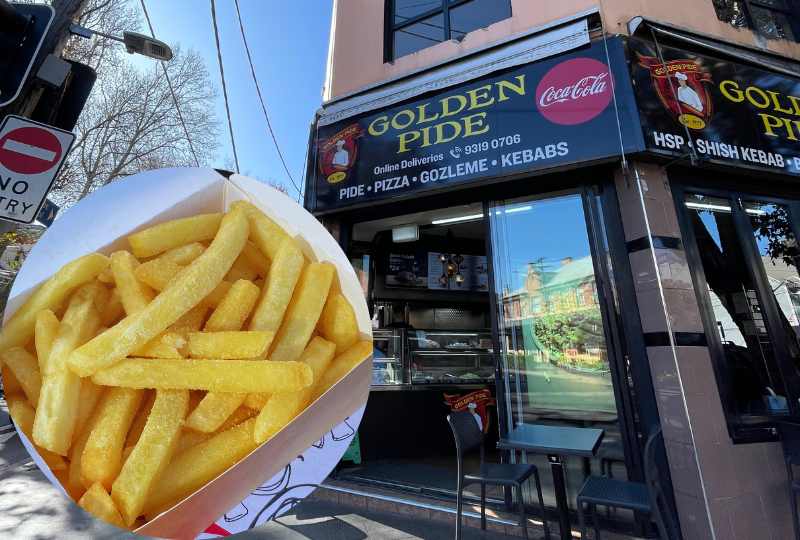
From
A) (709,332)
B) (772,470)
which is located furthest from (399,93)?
(772,470)

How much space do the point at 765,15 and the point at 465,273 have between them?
487 cm

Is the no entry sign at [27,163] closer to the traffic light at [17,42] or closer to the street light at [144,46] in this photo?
the traffic light at [17,42]

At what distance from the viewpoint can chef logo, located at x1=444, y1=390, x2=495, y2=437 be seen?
4.44 metres

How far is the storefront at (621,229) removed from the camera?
102 inches

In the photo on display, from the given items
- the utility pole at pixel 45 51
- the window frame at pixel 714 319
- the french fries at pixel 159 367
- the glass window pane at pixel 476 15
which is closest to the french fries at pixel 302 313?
the french fries at pixel 159 367

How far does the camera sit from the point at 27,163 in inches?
64.5

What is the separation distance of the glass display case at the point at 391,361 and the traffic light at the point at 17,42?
345cm

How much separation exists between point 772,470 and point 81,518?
4754mm

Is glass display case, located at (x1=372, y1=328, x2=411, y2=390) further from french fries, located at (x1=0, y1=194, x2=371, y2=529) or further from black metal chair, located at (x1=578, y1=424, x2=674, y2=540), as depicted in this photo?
french fries, located at (x1=0, y1=194, x2=371, y2=529)

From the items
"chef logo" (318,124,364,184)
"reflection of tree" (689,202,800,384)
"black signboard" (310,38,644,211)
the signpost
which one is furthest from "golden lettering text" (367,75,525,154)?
the signpost

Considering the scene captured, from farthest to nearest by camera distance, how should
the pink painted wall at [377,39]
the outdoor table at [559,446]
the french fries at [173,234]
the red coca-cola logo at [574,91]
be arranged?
the pink painted wall at [377,39] → the red coca-cola logo at [574,91] → the outdoor table at [559,446] → the french fries at [173,234]

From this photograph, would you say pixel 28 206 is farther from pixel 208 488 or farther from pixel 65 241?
pixel 208 488

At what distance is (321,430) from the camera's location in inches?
20.8

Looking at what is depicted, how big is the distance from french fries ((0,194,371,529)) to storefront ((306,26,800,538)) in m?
2.73
